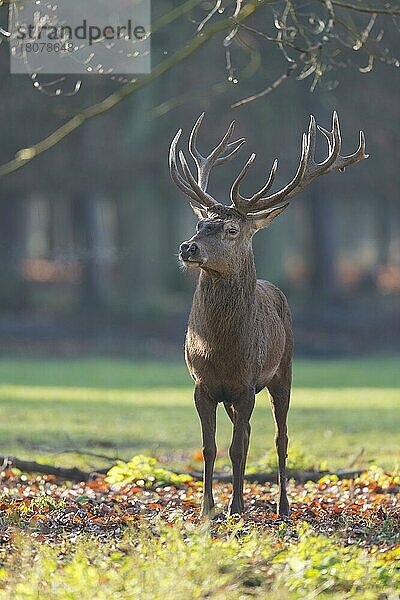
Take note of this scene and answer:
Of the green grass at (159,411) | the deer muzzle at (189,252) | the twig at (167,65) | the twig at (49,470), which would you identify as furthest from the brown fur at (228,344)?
the green grass at (159,411)

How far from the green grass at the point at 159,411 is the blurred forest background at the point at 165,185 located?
3057mm

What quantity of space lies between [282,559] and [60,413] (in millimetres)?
11347

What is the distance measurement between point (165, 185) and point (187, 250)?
989 inches

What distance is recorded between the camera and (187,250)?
7.95m

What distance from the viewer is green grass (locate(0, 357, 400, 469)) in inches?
566

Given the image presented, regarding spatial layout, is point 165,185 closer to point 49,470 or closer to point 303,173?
point 49,470

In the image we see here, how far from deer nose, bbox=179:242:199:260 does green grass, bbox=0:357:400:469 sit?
3868 millimetres

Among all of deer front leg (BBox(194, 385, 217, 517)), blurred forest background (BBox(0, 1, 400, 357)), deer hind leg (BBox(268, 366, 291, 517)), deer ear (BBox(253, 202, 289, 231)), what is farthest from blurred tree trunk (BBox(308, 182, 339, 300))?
deer front leg (BBox(194, 385, 217, 517))

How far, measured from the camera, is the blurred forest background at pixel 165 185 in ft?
95.5

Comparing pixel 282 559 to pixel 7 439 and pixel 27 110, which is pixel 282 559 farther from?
pixel 27 110

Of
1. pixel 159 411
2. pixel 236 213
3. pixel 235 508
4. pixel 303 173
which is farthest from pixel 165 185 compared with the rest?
pixel 235 508

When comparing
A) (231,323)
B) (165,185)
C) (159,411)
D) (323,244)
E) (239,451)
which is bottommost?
(159,411)

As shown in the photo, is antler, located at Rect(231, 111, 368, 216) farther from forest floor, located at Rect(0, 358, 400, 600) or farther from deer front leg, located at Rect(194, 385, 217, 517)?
forest floor, located at Rect(0, 358, 400, 600)

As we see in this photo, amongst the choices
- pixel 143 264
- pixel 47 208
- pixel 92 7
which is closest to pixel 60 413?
pixel 92 7
